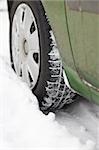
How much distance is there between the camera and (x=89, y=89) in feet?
7.75

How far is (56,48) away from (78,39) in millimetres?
586

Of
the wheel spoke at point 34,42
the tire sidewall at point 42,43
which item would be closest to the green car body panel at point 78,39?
the tire sidewall at point 42,43

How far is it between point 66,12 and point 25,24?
0.88m

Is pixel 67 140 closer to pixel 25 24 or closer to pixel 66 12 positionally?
pixel 66 12

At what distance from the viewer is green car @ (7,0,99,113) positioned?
7.16 ft

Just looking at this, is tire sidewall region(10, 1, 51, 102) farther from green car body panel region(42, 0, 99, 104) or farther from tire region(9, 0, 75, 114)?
green car body panel region(42, 0, 99, 104)

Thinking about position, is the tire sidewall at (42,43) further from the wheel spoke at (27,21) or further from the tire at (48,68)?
the wheel spoke at (27,21)

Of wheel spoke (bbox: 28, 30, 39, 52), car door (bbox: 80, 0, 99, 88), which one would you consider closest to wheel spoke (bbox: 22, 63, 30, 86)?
wheel spoke (bbox: 28, 30, 39, 52)

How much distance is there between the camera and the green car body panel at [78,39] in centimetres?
211

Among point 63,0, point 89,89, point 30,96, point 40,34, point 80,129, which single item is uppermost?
point 63,0

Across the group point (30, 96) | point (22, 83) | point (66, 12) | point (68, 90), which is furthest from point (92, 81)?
point (22, 83)

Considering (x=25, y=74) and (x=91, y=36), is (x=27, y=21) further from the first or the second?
(x=91, y=36)

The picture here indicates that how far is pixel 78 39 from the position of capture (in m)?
2.29

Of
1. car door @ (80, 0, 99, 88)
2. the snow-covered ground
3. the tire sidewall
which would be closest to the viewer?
car door @ (80, 0, 99, 88)
